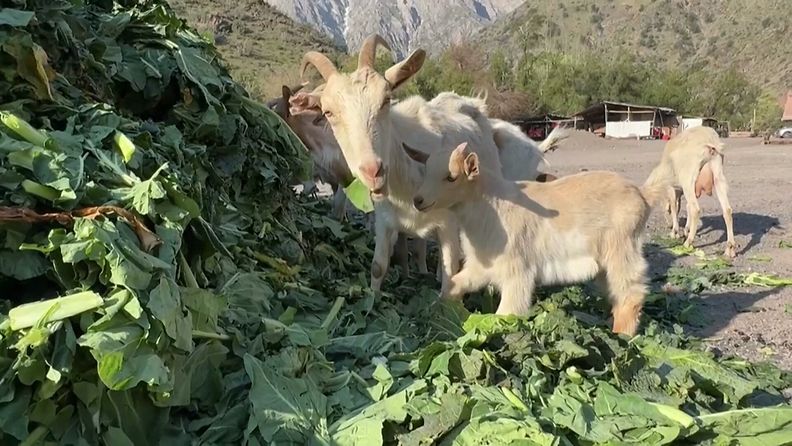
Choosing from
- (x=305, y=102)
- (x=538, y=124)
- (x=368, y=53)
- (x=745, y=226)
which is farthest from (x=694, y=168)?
(x=538, y=124)

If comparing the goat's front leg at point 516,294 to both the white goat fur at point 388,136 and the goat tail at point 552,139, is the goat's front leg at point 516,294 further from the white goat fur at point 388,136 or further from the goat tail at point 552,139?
the goat tail at point 552,139

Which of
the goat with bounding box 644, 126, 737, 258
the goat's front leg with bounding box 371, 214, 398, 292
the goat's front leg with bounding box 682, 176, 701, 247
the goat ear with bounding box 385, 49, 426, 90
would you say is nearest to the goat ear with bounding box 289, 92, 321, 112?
the goat ear with bounding box 385, 49, 426, 90

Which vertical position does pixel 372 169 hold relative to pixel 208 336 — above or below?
above

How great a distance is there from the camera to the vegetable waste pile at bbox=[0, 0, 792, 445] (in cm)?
294

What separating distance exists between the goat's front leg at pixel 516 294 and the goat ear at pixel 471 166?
2.82 feet

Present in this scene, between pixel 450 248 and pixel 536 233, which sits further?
pixel 450 248

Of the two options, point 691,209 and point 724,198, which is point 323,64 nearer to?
point 691,209

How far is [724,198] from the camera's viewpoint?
1123cm

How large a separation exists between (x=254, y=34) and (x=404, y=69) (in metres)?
69.8

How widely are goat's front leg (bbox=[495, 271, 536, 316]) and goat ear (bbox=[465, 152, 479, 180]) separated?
0.86m

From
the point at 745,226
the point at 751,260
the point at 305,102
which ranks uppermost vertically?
the point at 305,102

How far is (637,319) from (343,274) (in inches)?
102

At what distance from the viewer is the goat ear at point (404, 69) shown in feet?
18.7

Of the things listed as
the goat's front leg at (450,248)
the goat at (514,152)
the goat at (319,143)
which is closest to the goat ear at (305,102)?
the goat's front leg at (450,248)
